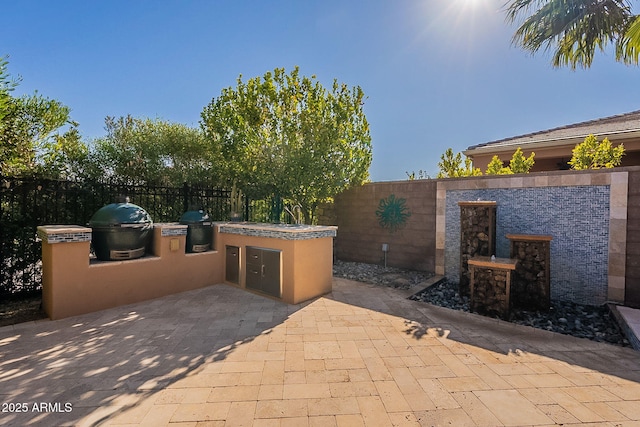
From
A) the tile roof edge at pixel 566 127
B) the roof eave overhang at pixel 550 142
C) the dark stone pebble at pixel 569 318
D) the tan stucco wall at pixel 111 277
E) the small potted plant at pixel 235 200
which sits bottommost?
the dark stone pebble at pixel 569 318

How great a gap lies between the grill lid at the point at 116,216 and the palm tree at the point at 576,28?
434 inches

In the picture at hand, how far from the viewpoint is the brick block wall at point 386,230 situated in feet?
29.3

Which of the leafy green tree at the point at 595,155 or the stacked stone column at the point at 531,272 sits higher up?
the leafy green tree at the point at 595,155

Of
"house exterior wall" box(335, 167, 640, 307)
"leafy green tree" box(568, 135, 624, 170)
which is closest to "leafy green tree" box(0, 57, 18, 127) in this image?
"house exterior wall" box(335, 167, 640, 307)

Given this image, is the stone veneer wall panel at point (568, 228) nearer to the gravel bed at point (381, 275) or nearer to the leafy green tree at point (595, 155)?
the leafy green tree at point (595, 155)

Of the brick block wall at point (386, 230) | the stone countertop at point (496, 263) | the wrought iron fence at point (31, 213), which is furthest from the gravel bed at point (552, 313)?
the wrought iron fence at point (31, 213)

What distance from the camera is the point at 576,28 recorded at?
7117mm

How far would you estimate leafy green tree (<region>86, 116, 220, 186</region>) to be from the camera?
9680 mm

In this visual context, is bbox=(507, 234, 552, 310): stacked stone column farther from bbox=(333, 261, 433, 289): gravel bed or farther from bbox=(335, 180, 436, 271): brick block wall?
bbox=(335, 180, 436, 271): brick block wall

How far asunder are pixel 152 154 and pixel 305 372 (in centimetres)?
993

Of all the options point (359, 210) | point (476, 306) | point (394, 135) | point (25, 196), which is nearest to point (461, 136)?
point (394, 135)

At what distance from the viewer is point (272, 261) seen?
6551 millimetres

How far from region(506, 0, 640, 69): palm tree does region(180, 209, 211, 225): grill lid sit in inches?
397

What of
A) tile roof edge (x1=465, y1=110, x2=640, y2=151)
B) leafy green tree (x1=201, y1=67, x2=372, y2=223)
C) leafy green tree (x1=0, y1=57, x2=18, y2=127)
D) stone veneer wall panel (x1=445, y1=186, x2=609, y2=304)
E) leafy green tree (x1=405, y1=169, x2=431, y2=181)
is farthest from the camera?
leafy green tree (x1=405, y1=169, x2=431, y2=181)
